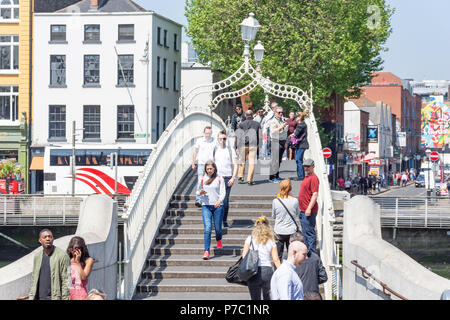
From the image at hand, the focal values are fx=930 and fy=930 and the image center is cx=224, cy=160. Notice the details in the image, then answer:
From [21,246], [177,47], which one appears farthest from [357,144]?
[21,246]

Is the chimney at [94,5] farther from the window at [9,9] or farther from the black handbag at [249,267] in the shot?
the black handbag at [249,267]

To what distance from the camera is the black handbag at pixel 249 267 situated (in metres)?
10.1

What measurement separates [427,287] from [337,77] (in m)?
43.3

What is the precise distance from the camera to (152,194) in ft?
49.8

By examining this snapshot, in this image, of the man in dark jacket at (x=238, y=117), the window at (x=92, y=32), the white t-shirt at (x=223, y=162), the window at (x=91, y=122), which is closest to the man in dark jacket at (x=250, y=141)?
the man in dark jacket at (x=238, y=117)

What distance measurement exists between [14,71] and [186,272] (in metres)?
46.8

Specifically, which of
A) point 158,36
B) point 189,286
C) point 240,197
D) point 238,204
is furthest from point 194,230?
point 158,36

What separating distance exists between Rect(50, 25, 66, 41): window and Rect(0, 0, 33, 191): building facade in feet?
5.12

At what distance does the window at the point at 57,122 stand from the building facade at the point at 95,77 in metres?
0.06

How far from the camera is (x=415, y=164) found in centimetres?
14550

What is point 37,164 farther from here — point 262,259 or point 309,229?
point 262,259

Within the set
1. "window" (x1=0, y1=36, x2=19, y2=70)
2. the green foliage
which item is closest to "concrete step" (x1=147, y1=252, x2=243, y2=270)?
the green foliage

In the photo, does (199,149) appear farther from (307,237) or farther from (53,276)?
(53,276)

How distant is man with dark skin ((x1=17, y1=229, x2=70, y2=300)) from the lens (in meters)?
9.13
